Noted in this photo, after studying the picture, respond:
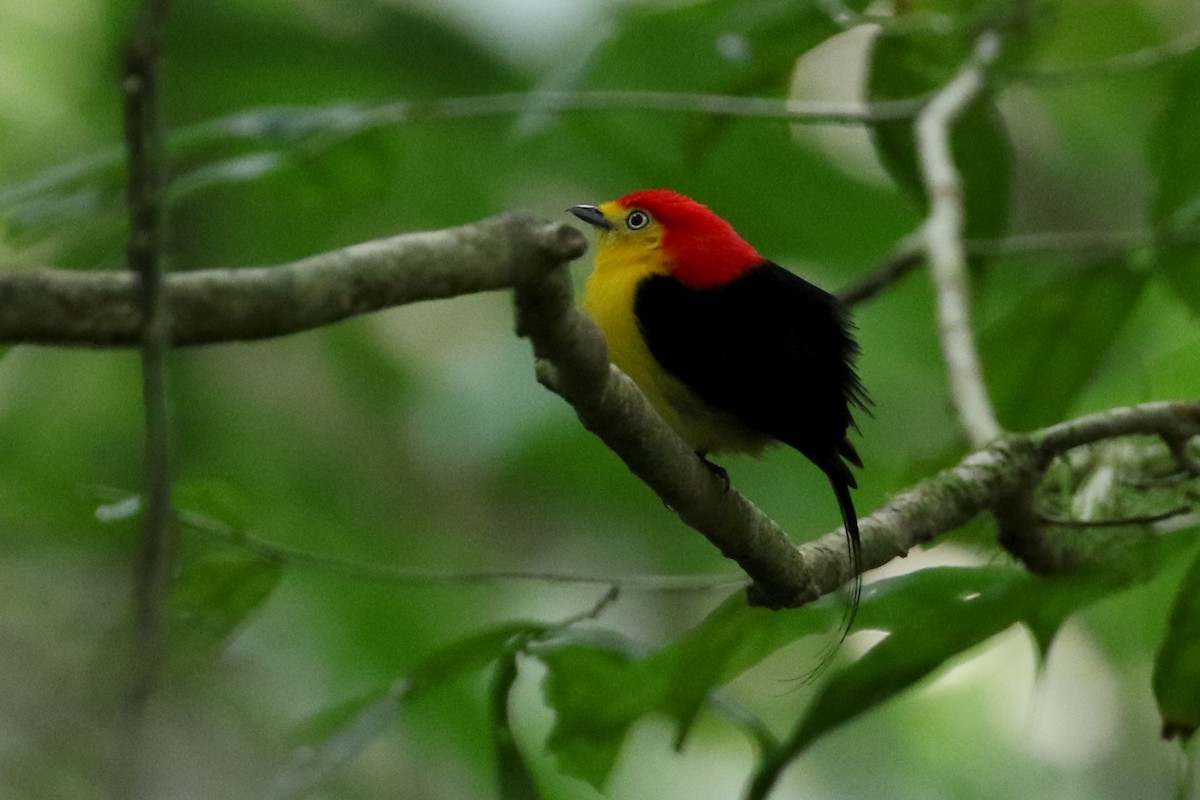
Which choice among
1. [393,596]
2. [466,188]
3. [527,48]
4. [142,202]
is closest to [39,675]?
[142,202]

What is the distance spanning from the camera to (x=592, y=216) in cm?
335

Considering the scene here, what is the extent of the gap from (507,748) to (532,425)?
8.54ft

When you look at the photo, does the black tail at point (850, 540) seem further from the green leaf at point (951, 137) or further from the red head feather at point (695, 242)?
the green leaf at point (951, 137)

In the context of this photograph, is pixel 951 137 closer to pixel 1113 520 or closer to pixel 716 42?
pixel 716 42

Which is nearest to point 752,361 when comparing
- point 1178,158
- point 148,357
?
point 1178,158

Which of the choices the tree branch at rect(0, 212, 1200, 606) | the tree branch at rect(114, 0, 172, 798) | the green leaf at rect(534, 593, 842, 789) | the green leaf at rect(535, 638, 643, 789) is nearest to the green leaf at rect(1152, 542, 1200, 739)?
the tree branch at rect(0, 212, 1200, 606)

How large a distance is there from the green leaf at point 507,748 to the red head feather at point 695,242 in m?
0.86

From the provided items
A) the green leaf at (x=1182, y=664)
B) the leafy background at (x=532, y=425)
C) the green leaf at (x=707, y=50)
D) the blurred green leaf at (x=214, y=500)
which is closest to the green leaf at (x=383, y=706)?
the leafy background at (x=532, y=425)

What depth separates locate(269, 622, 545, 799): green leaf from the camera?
2592mm

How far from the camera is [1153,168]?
11.4 feet

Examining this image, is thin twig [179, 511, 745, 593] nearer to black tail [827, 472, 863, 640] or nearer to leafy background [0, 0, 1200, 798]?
leafy background [0, 0, 1200, 798]

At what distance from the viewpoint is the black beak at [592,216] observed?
10.9ft

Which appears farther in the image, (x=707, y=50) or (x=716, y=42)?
(x=707, y=50)

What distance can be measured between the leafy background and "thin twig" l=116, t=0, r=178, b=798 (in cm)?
67
